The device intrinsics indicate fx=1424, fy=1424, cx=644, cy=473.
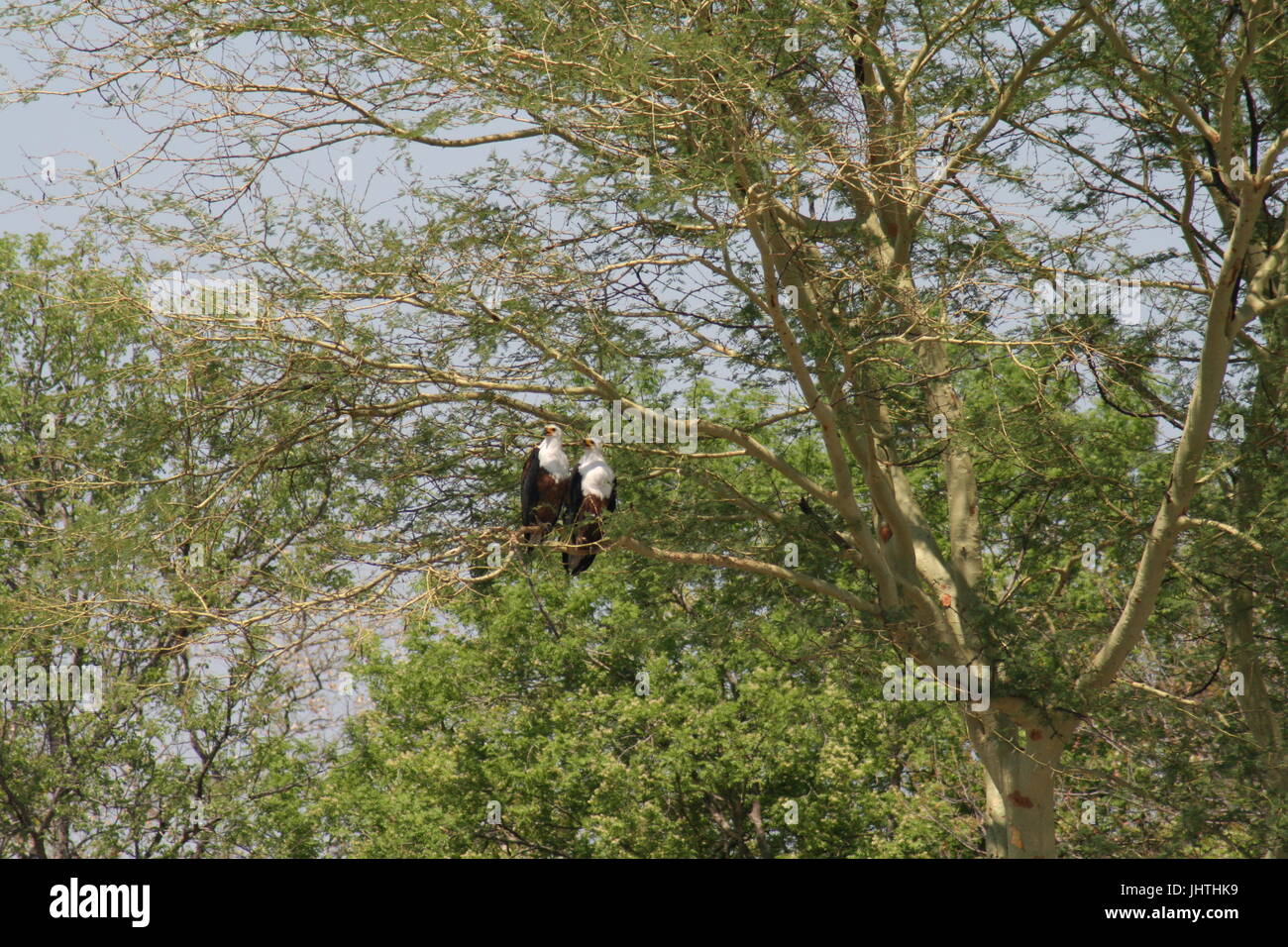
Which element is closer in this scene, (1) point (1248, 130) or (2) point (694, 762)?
(1) point (1248, 130)

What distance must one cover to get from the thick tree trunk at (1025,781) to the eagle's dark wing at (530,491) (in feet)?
14.4

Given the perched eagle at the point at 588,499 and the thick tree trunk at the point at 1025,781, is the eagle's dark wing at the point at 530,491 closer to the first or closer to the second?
the perched eagle at the point at 588,499

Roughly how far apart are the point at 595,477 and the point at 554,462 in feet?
0.96

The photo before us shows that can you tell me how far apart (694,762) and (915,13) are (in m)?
12.2

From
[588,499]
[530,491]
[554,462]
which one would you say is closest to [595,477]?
[588,499]

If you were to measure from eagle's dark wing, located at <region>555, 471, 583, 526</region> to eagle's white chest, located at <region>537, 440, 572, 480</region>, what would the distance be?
0.19ft

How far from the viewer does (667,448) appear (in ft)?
32.8

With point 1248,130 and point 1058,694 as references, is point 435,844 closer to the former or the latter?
point 1058,694

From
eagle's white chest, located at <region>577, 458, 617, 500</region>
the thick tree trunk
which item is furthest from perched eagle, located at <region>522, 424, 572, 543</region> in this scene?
the thick tree trunk

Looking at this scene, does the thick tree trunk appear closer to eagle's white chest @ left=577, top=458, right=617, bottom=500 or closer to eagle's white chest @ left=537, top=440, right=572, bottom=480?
eagle's white chest @ left=577, top=458, right=617, bottom=500

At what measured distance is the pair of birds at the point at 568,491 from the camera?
9.21 metres

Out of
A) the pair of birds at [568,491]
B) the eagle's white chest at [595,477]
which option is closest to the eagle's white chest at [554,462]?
the pair of birds at [568,491]

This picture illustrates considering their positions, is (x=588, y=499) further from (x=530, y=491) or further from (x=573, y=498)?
(x=530, y=491)
